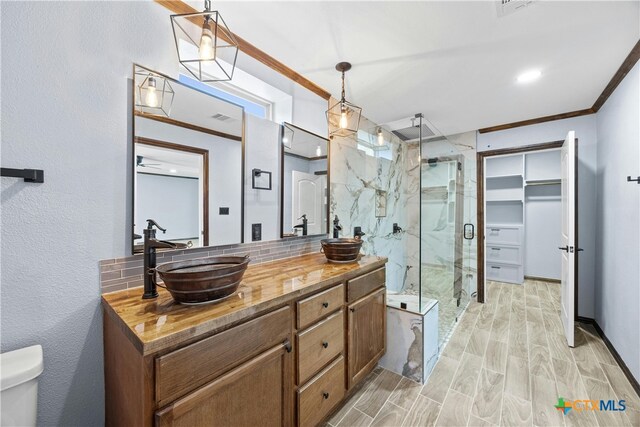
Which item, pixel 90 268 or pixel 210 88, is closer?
pixel 90 268

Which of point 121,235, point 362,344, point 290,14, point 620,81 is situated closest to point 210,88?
point 290,14

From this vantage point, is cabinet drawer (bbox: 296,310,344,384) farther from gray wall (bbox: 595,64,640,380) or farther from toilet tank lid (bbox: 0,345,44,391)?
gray wall (bbox: 595,64,640,380)

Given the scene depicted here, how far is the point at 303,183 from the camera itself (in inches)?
88.2

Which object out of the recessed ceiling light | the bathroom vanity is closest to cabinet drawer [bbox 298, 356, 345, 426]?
the bathroom vanity

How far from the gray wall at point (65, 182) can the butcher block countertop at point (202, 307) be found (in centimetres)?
20

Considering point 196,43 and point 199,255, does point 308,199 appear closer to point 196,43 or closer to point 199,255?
point 199,255

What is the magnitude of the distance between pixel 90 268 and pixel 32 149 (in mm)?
533

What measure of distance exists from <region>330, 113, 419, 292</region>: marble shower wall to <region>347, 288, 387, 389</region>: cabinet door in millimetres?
822

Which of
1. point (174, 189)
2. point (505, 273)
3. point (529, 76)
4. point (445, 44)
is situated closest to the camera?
point (174, 189)

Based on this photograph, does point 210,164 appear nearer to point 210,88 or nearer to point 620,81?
point 210,88

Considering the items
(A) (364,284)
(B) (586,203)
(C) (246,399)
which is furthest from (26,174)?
(B) (586,203)

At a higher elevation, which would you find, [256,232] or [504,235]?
[256,232]

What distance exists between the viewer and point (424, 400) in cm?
179

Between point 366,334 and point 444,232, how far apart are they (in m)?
1.85
